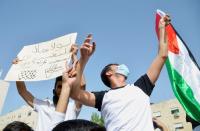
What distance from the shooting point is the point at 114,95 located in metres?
3.50

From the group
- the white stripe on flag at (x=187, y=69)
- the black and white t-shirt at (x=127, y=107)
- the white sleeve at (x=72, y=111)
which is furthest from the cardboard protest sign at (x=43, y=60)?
the white stripe on flag at (x=187, y=69)

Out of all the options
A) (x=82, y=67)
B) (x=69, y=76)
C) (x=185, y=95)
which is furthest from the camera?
(x=185, y=95)

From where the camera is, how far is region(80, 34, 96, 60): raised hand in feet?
11.2

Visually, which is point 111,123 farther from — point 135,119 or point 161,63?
point 161,63

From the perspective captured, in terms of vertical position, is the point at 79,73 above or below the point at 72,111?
above

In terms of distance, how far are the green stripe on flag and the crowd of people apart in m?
1.13

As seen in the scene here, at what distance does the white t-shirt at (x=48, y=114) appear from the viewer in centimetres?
281

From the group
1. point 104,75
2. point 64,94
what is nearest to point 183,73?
point 104,75

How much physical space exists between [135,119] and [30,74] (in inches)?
48.8

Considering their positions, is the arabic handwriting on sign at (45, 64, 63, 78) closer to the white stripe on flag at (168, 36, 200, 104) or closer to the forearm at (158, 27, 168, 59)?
the forearm at (158, 27, 168, 59)

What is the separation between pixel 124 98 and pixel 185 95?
1.78 m

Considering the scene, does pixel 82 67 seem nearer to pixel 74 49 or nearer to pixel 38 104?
pixel 74 49

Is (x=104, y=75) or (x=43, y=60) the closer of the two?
(x=43, y=60)

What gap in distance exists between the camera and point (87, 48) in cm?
341
